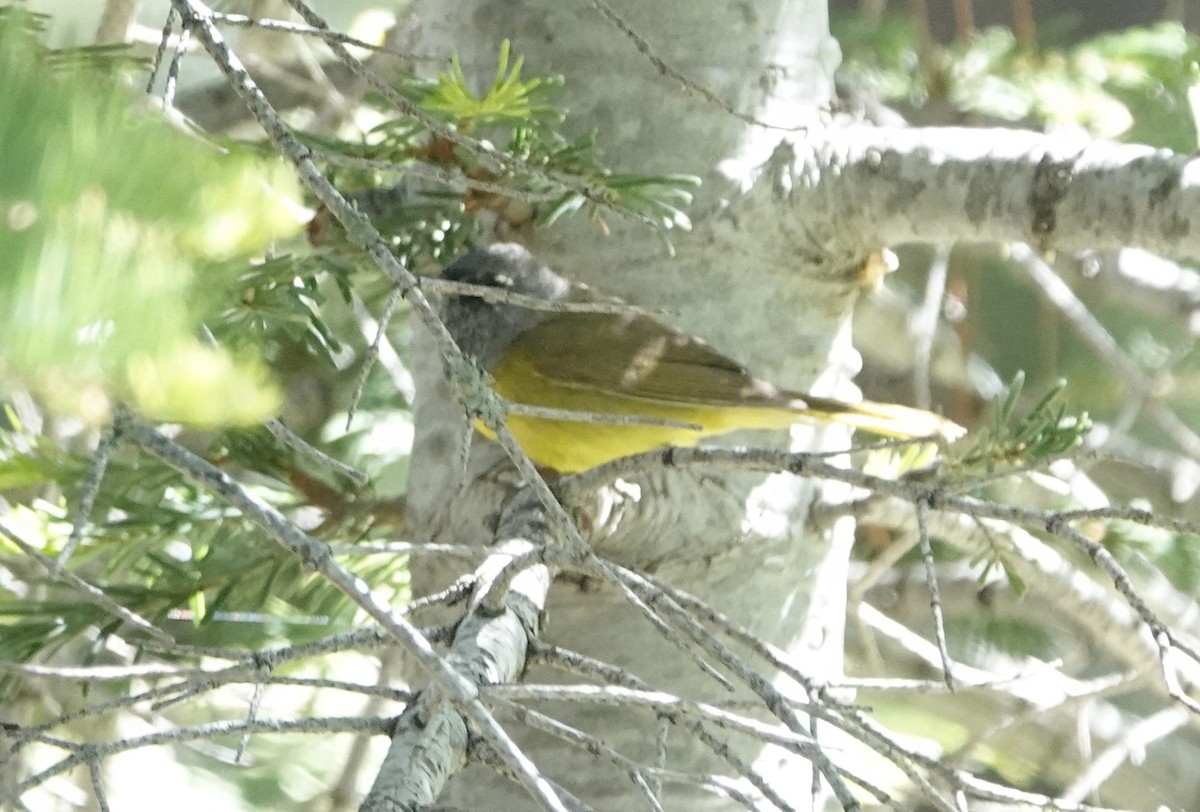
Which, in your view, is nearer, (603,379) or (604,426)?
(604,426)

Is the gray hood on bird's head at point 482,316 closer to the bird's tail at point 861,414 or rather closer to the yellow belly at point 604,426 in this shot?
the yellow belly at point 604,426

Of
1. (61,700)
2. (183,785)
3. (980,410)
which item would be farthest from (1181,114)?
(183,785)

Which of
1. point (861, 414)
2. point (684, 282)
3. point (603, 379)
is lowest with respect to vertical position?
point (603, 379)

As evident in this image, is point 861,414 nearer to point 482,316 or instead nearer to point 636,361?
point 636,361

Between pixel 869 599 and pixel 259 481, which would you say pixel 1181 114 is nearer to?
pixel 869 599

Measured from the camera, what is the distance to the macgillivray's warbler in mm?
1685

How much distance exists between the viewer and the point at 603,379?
203 cm

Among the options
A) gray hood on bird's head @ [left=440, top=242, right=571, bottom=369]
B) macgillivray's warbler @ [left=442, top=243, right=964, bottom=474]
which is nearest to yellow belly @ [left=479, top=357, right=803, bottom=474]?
macgillivray's warbler @ [left=442, top=243, right=964, bottom=474]

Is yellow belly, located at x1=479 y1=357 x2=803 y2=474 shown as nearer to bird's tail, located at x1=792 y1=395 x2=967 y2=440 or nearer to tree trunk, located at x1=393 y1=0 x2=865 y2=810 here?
bird's tail, located at x1=792 y1=395 x2=967 y2=440

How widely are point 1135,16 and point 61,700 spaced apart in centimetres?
347

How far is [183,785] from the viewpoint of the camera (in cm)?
289

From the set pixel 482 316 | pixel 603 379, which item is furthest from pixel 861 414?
pixel 482 316

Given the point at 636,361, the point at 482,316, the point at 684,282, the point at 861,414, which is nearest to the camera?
the point at 684,282

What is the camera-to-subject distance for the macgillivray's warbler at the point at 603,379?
1.68 meters
